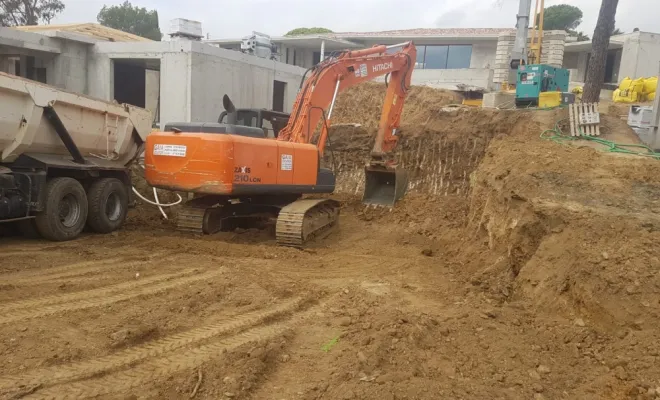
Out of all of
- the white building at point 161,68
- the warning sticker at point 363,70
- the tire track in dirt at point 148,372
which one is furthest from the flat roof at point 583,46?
the tire track in dirt at point 148,372

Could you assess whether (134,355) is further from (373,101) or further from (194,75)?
(373,101)

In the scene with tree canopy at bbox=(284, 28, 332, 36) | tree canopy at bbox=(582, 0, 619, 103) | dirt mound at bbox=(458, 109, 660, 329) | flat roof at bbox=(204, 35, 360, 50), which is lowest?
dirt mound at bbox=(458, 109, 660, 329)

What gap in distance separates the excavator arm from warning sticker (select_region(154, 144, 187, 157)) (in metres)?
1.81

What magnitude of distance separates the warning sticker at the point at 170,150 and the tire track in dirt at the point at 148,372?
3.74 meters

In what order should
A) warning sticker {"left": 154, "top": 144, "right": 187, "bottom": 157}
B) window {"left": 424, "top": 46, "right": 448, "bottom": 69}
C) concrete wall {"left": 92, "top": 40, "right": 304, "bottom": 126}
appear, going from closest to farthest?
warning sticker {"left": 154, "top": 144, "right": 187, "bottom": 157} < concrete wall {"left": 92, "top": 40, "right": 304, "bottom": 126} < window {"left": 424, "top": 46, "right": 448, "bottom": 69}

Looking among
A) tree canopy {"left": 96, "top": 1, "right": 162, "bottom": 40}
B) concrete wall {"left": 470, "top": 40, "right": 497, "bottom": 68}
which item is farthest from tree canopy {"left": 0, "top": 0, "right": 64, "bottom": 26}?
concrete wall {"left": 470, "top": 40, "right": 497, "bottom": 68}

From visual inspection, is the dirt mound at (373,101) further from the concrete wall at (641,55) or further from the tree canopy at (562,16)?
the tree canopy at (562,16)

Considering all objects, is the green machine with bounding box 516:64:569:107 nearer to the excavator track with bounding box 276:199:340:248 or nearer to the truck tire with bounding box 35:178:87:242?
the excavator track with bounding box 276:199:340:248

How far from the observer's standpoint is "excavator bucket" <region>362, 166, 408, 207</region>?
1057cm

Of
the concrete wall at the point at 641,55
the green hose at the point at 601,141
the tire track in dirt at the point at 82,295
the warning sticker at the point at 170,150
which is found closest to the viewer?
the tire track in dirt at the point at 82,295

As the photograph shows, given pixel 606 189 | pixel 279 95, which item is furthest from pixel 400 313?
pixel 279 95

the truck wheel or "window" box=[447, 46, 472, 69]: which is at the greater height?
"window" box=[447, 46, 472, 69]

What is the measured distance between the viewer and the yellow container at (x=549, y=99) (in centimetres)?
1303

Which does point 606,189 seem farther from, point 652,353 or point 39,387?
point 39,387
